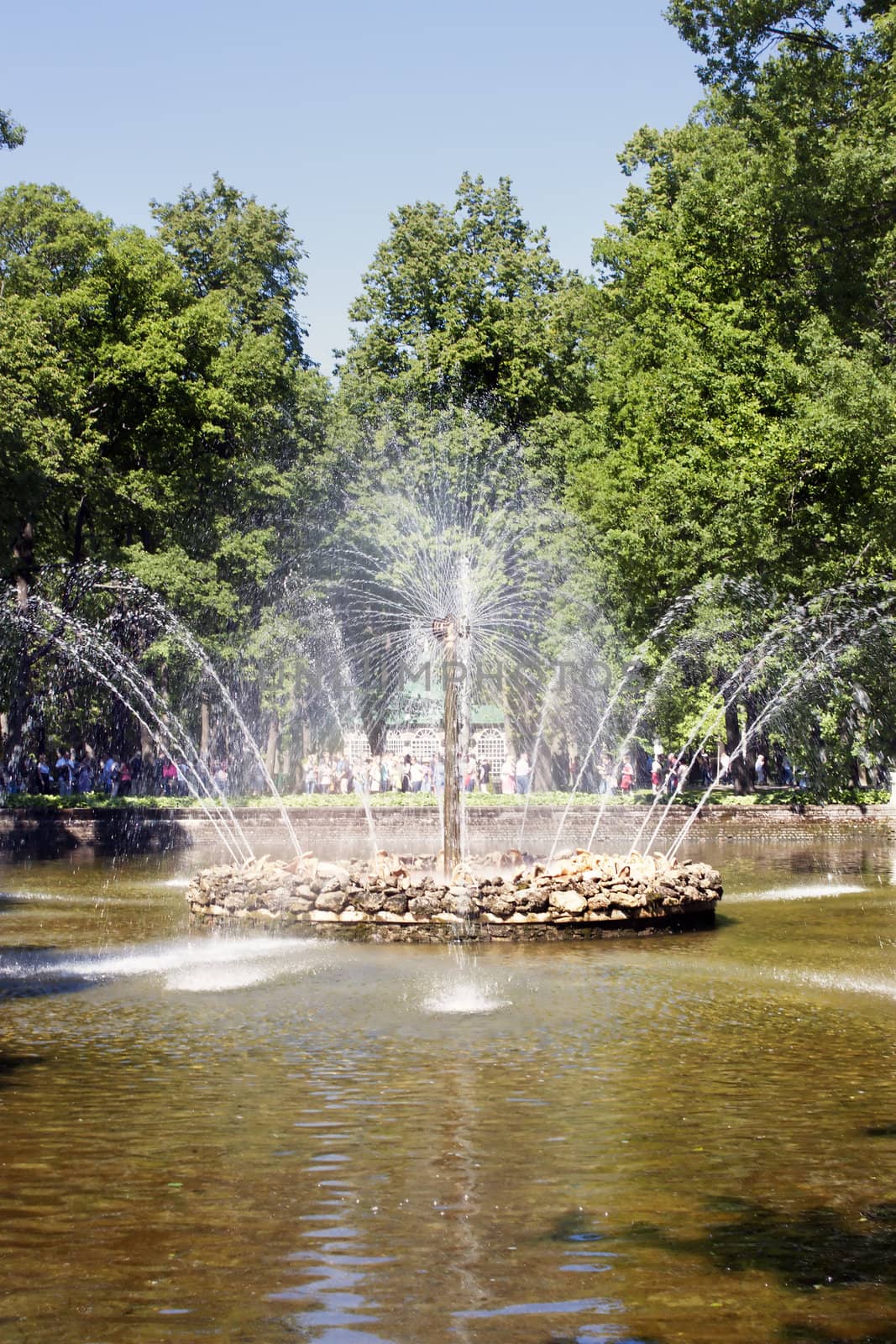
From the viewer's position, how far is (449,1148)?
7.48m

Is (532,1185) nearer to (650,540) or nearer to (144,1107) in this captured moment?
(144,1107)

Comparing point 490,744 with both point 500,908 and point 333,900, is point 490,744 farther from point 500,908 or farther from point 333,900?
point 500,908

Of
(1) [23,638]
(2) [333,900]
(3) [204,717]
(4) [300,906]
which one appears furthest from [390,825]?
(2) [333,900]

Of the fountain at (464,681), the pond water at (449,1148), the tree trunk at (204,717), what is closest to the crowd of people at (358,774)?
the tree trunk at (204,717)

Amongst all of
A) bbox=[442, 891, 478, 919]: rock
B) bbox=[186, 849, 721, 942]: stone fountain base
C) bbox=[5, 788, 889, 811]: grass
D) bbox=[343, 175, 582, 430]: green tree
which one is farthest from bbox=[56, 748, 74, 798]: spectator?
bbox=[442, 891, 478, 919]: rock

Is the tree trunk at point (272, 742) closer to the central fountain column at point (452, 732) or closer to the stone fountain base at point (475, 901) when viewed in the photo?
the central fountain column at point (452, 732)

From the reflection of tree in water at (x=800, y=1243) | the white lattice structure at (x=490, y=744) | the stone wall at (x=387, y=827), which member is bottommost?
the reflection of tree in water at (x=800, y=1243)

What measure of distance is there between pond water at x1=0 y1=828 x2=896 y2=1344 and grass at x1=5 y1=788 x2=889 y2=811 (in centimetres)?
2102

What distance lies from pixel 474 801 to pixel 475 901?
2200 cm

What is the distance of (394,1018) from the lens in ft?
37.2

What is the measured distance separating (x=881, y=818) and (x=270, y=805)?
51.9 ft

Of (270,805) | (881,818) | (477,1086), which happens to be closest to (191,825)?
(270,805)

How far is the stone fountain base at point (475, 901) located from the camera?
1620 centimetres

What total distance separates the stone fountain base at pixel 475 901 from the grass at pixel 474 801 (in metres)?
17.2
